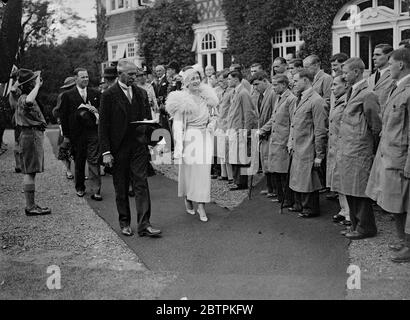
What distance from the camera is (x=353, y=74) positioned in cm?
666

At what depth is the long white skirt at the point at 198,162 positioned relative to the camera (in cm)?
785

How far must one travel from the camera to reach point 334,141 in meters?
7.25

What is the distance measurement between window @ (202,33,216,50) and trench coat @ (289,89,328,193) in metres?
16.3

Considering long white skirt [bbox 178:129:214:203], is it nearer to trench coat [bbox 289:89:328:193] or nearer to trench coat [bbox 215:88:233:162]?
trench coat [bbox 289:89:328:193]

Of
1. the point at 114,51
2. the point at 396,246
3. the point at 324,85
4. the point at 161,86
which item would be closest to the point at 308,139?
the point at 324,85

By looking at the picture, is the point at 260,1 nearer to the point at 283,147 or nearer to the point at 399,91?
the point at 283,147

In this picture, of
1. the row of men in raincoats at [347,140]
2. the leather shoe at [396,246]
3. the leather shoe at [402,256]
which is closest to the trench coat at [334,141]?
the row of men in raincoats at [347,140]

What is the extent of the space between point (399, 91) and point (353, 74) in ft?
3.23

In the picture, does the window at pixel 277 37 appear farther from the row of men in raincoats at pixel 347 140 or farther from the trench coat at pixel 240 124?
the row of men in raincoats at pixel 347 140

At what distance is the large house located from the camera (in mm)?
16391

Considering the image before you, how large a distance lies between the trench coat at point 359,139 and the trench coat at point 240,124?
3.44 m

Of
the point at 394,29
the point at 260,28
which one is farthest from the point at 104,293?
the point at 260,28

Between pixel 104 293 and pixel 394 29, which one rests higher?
pixel 394 29
